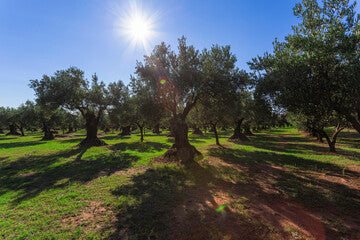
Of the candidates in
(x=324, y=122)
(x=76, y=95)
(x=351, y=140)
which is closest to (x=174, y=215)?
(x=324, y=122)

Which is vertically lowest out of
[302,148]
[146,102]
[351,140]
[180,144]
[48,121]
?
[302,148]

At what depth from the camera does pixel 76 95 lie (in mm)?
26250

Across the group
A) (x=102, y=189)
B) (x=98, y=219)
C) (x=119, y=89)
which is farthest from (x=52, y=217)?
(x=119, y=89)

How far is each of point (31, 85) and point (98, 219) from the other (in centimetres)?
3072

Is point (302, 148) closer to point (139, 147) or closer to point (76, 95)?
point (139, 147)

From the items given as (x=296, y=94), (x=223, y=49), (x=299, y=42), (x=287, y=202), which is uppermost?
(x=223, y=49)

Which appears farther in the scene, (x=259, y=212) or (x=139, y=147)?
(x=139, y=147)

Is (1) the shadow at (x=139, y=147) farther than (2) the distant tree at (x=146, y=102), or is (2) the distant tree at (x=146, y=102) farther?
(1) the shadow at (x=139, y=147)

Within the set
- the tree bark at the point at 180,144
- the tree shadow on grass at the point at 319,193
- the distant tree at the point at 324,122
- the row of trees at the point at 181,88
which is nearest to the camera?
the tree shadow on grass at the point at 319,193

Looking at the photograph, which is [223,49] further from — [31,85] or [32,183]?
[31,85]

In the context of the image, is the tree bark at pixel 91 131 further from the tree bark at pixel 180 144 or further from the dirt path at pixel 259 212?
the dirt path at pixel 259 212

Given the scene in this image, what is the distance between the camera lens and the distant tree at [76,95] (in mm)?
24719

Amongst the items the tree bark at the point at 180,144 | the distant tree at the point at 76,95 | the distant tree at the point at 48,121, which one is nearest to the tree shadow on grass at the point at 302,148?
the tree bark at the point at 180,144

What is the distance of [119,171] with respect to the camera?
14.0 metres
